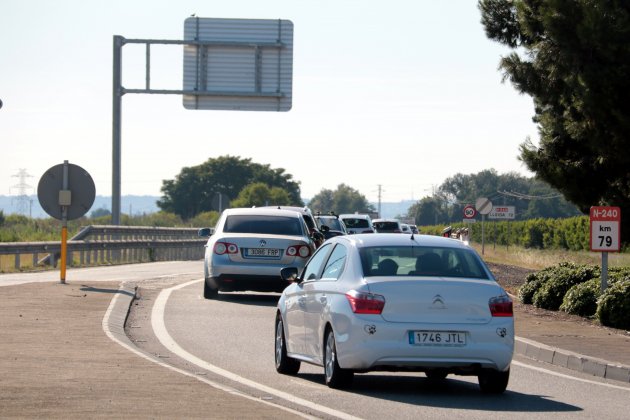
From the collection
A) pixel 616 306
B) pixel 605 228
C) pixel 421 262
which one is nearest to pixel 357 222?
pixel 605 228

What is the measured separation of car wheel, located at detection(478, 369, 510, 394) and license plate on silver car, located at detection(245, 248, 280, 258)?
1146cm

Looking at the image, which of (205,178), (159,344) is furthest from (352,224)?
(205,178)

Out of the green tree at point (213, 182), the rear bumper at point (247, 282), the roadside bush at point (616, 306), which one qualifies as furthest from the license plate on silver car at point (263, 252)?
the green tree at point (213, 182)

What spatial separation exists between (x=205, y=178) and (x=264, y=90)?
124m

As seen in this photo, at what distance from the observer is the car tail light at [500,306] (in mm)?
11688

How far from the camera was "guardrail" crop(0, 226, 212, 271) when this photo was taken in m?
35.1

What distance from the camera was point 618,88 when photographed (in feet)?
70.9

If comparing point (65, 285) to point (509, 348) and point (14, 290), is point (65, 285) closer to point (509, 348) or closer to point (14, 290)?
point (14, 290)

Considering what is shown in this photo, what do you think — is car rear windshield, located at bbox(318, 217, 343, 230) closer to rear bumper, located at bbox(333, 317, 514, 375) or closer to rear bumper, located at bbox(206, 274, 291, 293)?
rear bumper, located at bbox(206, 274, 291, 293)

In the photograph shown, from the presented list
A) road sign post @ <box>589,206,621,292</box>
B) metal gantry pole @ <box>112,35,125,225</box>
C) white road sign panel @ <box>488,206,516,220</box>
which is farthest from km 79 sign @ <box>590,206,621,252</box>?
white road sign panel @ <box>488,206,516,220</box>

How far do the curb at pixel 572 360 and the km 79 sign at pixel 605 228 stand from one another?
150 inches

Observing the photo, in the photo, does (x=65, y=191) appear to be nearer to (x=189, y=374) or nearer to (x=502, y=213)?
(x=189, y=374)

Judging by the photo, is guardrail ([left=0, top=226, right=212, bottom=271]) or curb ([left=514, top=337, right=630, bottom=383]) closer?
curb ([left=514, top=337, right=630, bottom=383])

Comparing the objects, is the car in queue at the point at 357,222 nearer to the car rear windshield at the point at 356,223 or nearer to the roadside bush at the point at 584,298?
the car rear windshield at the point at 356,223
